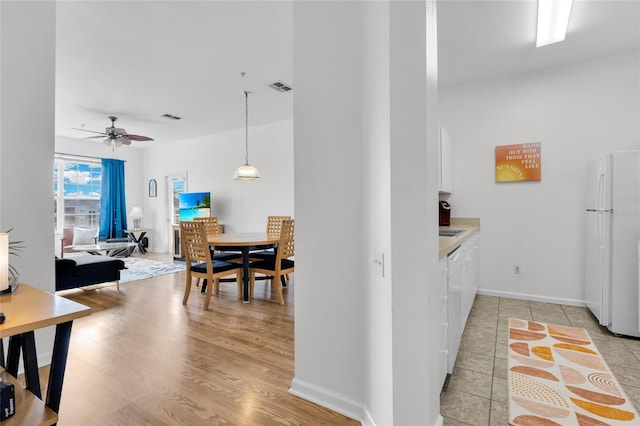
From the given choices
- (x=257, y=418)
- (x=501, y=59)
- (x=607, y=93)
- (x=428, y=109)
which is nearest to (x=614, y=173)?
(x=607, y=93)

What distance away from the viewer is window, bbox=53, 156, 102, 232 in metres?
6.99

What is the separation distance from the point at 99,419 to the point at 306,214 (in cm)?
152

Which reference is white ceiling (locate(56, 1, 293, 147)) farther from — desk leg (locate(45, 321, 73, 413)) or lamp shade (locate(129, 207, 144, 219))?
lamp shade (locate(129, 207, 144, 219))

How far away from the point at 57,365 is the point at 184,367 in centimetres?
106

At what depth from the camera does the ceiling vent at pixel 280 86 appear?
165 inches

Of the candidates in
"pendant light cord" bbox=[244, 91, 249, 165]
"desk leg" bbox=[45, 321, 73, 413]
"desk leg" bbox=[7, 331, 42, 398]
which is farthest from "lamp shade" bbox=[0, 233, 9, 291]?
"pendant light cord" bbox=[244, 91, 249, 165]

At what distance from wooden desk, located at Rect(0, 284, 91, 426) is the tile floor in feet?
5.89

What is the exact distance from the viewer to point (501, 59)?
335cm

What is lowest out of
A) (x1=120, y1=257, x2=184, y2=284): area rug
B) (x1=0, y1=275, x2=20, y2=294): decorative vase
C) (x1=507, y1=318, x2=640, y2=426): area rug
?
(x1=507, y1=318, x2=640, y2=426): area rug

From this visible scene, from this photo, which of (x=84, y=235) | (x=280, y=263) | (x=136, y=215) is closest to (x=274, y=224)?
(x=280, y=263)

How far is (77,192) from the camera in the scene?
7.32m

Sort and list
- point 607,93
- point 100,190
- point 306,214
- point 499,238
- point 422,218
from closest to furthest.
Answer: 1. point 422,218
2. point 306,214
3. point 607,93
4. point 499,238
5. point 100,190

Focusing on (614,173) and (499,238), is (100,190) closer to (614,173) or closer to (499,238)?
(499,238)

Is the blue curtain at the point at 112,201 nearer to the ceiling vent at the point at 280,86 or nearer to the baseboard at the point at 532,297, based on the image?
the ceiling vent at the point at 280,86
